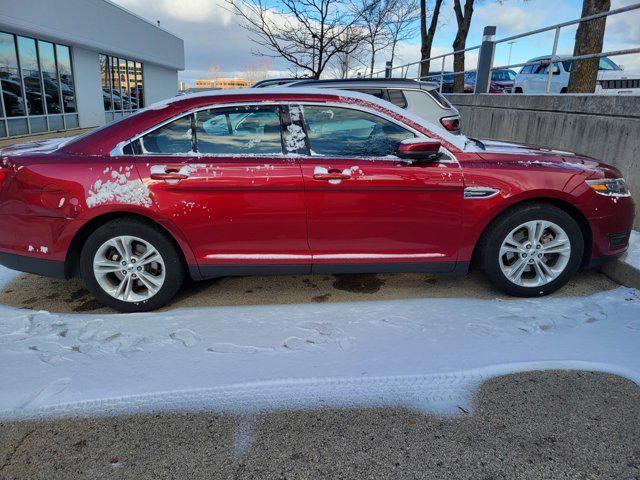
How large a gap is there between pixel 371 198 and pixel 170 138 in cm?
152

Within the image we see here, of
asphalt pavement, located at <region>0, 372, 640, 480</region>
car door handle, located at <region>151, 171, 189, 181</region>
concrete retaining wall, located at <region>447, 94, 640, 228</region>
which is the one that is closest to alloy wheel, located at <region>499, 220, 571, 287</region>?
asphalt pavement, located at <region>0, 372, 640, 480</region>

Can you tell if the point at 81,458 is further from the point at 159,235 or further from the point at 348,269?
the point at 348,269

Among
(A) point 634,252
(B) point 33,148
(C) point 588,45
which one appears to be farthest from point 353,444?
(C) point 588,45

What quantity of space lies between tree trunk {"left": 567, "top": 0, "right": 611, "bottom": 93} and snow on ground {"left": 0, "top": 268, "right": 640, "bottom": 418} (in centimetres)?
565

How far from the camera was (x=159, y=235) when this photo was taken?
341cm

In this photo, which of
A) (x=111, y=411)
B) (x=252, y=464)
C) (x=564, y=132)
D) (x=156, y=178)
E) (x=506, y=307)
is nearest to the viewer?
(x=252, y=464)

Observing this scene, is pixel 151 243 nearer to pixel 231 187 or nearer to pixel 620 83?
pixel 231 187

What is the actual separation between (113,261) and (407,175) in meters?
2.24

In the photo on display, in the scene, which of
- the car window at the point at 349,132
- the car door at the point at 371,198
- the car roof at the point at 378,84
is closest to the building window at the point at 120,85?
the car roof at the point at 378,84

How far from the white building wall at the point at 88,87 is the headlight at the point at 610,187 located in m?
19.4

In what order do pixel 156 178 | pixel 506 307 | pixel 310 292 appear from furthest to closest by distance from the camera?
pixel 310 292
pixel 506 307
pixel 156 178

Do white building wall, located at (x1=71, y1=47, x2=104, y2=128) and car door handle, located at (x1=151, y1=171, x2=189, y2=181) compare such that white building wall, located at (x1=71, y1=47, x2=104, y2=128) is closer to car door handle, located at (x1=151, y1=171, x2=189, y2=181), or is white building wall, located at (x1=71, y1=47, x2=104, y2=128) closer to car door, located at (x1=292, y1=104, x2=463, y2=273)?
car door handle, located at (x1=151, y1=171, x2=189, y2=181)

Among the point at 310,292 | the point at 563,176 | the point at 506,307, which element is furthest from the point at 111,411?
the point at 563,176

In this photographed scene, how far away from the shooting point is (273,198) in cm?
337
